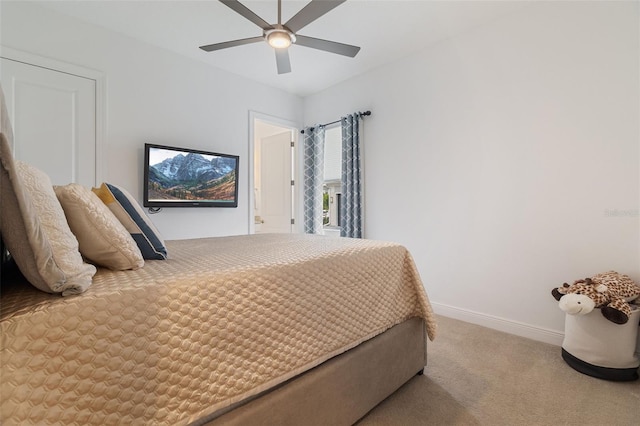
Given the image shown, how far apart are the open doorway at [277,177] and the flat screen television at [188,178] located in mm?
738

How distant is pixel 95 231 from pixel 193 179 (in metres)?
2.47

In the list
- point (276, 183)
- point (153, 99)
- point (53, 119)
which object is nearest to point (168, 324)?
point (53, 119)

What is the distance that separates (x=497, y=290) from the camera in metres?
2.63

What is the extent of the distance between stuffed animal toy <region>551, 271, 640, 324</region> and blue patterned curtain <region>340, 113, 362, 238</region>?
2.08 meters

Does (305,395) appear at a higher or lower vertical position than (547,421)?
higher

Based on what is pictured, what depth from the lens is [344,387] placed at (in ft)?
4.29

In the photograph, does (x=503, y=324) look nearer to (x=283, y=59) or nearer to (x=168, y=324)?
(x=168, y=324)

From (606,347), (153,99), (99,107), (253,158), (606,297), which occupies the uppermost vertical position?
(153,99)

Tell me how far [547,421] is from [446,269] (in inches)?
63.0

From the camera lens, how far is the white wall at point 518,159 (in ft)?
6.87

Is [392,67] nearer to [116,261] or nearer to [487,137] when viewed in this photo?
[487,137]

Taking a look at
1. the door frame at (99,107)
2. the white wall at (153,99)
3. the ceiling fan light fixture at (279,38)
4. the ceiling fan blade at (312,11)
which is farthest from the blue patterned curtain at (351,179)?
the door frame at (99,107)

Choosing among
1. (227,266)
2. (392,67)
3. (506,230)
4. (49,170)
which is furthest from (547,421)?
(49,170)

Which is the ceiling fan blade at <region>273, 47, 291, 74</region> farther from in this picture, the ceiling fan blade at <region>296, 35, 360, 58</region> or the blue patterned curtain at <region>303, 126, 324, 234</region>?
the blue patterned curtain at <region>303, 126, 324, 234</region>
